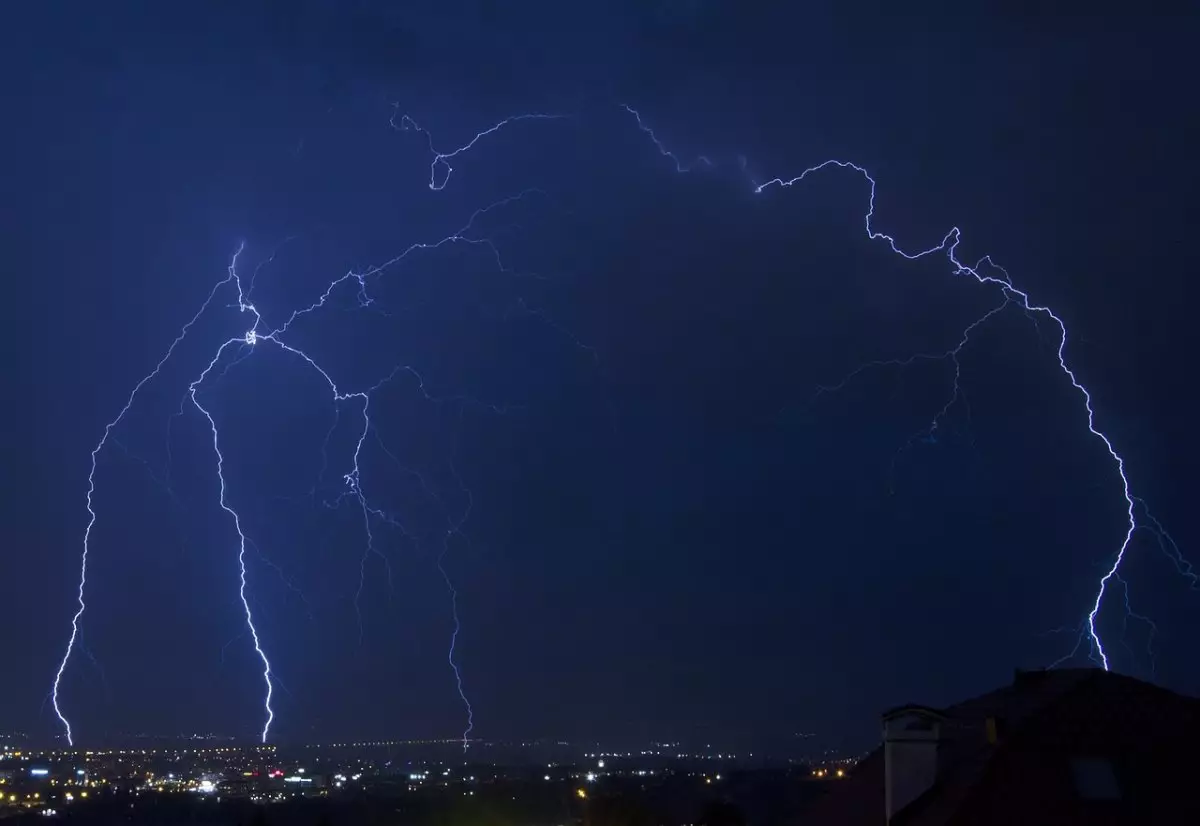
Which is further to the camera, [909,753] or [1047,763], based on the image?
[909,753]

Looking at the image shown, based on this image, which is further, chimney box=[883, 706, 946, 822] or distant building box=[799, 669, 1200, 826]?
chimney box=[883, 706, 946, 822]

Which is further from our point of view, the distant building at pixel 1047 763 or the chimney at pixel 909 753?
the chimney at pixel 909 753
